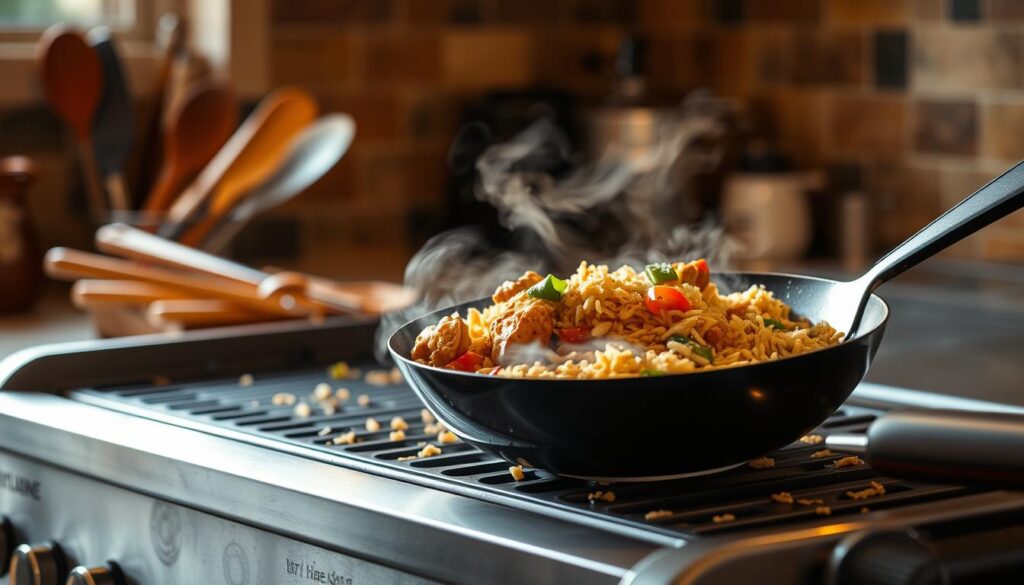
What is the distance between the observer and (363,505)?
30.7 inches

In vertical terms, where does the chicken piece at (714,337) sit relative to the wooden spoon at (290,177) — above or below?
below

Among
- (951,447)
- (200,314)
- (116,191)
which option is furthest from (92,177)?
(951,447)

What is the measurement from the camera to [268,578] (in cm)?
86

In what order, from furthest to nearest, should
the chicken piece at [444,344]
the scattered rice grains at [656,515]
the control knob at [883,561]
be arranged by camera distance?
the chicken piece at [444,344]
the scattered rice grains at [656,515]
the control knob at [883,561]

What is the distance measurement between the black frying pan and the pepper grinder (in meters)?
1.34

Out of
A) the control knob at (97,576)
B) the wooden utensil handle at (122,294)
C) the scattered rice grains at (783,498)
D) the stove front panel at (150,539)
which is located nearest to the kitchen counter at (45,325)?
the wooden utensil handle at (122,294)

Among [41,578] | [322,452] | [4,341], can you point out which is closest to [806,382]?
[322,452]

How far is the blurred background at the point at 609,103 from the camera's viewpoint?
91.9 inches

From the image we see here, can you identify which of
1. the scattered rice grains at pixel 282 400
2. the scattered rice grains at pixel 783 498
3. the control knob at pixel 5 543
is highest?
the scattered rice grains at pixel 783 498

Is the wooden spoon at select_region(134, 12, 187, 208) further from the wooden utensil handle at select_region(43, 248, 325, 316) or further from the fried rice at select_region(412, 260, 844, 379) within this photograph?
the fried rice at select_region(412, 260, 844, 379)

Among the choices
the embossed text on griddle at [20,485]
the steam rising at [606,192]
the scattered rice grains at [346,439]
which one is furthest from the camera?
the steam rising at [606,192]

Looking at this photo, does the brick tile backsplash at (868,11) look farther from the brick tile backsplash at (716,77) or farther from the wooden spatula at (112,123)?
the wooden spatula at (112,123)

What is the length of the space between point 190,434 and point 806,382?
1.46ft

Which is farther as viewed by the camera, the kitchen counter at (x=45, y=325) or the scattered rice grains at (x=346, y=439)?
the kitchen counter at (x=45, y=325)
